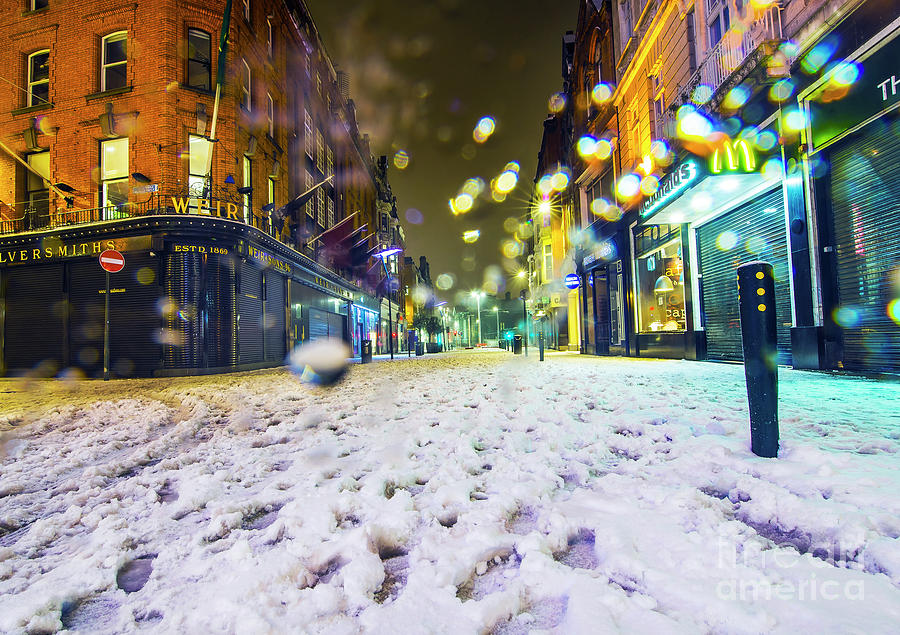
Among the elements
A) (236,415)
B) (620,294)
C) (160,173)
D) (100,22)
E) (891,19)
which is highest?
(100,22)

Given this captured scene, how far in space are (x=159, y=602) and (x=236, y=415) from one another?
4.07 m

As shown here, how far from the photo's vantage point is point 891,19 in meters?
5.86

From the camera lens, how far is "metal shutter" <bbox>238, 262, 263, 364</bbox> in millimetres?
14641

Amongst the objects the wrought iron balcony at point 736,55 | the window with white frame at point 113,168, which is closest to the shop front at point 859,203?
the wrought iron balcony at point 736,55

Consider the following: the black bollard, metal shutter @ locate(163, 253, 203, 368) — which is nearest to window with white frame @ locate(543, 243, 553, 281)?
metal shutter @ locate(163, 253, 203, 368)

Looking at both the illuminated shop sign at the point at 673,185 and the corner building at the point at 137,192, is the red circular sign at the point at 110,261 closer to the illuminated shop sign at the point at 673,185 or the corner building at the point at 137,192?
the corner building at the point at 137,192

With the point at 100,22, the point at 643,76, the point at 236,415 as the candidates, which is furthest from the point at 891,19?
the point at 100,22

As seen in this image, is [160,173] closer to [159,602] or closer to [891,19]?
[159,602]

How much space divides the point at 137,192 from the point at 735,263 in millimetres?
18314

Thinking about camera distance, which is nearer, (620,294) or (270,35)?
(620,294)

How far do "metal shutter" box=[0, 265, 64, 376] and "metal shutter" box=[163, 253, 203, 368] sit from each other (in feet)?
14.7

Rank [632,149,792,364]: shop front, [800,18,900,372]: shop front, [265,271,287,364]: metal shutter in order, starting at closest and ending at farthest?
[800,18,900,372]: shop front
[632,149,792,364]: shop front
[265,271,287,364]: metal shutter

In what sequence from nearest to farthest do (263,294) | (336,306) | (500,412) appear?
(500,412) < (263,294) < (336,306)

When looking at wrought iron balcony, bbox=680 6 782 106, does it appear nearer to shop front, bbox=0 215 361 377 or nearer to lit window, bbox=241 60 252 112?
shop front, bbox=0 215 361 377
